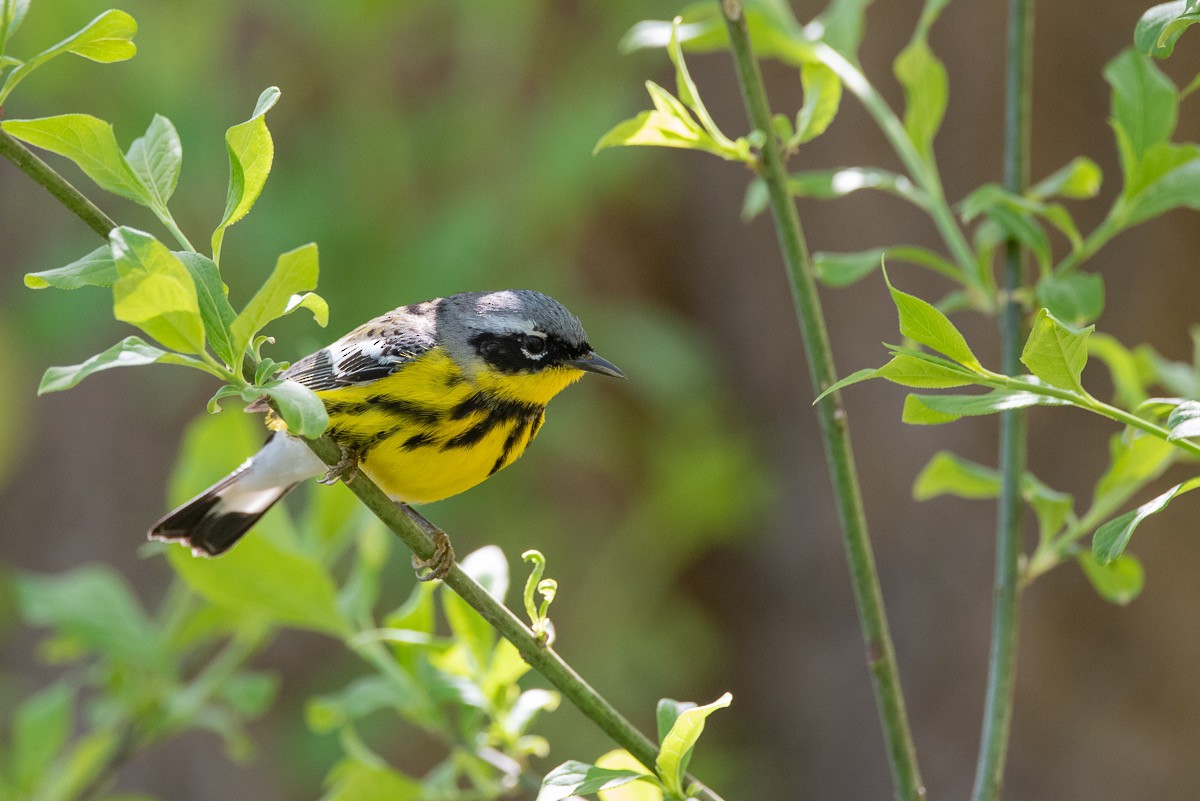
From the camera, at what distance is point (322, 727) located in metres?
1.39

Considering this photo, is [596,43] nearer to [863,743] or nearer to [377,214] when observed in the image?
[377,214]

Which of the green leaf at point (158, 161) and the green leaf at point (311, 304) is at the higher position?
the green leaf at point (158, 161)

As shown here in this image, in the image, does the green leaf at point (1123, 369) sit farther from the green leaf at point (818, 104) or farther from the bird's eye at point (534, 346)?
the bird's eye at point (534, 346)

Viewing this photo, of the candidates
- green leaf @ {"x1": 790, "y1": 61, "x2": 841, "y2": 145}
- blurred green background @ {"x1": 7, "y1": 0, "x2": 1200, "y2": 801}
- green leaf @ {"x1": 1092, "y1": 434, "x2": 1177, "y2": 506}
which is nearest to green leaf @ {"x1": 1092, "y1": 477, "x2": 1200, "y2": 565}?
green leaf @ {"x1": 1092, "y1": 434, "x2": 1177, "y2": 506}

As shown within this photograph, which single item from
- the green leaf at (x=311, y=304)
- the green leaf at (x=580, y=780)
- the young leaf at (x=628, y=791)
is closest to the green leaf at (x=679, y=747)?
the green leaf at (x=580, y=780)

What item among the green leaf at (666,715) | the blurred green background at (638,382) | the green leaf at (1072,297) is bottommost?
the blurred green background at (638,382)

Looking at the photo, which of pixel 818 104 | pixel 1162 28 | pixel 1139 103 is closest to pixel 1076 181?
pixel 1139 103

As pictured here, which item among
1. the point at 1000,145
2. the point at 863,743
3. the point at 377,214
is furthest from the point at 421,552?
the point at 863,743

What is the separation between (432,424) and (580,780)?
33.7 inches

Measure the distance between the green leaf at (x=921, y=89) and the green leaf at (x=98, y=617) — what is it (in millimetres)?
1177

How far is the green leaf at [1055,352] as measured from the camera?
0.79 metres

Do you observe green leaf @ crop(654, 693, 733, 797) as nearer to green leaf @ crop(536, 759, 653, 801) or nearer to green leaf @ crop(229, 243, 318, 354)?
green leaf @ crop(536, 759, 653, 801)

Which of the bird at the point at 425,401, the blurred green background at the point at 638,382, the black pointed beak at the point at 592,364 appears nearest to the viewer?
the bird at the point at 425,401

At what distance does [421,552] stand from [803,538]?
10.7 feet
